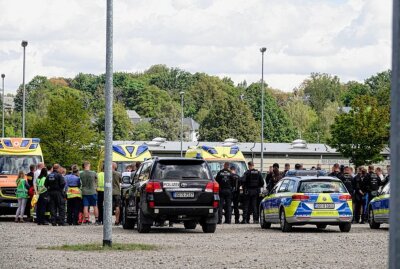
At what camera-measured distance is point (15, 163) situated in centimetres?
3541

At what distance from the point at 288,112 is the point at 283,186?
130329mm

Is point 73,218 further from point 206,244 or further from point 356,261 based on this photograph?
point 356,261

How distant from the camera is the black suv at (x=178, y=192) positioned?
25406mm

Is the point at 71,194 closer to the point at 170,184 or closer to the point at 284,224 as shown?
the point at 170,184

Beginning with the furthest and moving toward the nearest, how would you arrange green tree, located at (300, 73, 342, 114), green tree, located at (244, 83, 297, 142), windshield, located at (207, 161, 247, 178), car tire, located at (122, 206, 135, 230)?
green tree, located at (300, 73, 342, 114), green tree, located at (244, 83, 297, 142), windshield, located at (207, 161, 247, 178), car tire, located at (122, 206, 135, 230)

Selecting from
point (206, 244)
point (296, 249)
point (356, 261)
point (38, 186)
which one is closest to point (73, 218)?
point (38, 186)

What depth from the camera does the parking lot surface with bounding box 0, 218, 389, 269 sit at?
16.5 metres

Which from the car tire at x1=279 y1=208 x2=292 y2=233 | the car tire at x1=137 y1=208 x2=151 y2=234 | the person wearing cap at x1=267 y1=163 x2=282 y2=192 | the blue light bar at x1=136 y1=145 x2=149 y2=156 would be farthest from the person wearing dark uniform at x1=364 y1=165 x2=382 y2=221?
the blue light bar at x1=136 y1=145 x2=149 y2=156

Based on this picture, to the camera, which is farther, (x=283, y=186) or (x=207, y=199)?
(x=283, y=186)

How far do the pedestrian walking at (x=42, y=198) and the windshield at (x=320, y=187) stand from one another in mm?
8241

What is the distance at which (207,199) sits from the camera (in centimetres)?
2559

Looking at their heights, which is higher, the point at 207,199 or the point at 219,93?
the point at 219,93

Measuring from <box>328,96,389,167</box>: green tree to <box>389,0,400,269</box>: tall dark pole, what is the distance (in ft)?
275

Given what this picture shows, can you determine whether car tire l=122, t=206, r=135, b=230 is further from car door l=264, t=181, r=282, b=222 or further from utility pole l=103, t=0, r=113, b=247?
utility pole l=103, t=0, r=113, b=247
